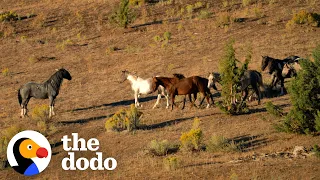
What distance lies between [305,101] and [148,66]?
638 inches

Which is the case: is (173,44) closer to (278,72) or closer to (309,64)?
(278,72)

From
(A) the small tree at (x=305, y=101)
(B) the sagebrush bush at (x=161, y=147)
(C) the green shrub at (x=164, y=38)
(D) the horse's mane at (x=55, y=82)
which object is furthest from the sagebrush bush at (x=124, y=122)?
(C) the green shrub at (x=164, y=38)

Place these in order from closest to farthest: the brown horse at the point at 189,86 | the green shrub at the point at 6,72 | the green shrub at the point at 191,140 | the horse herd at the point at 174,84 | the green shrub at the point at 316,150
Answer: the green shrub at the point at 316,150, the green shrub at the point at 191,140, the brown horse at the point at 189,86, the horse herd at the point at 174,84, the green shrub at the point at 6,72

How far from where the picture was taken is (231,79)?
767 inches

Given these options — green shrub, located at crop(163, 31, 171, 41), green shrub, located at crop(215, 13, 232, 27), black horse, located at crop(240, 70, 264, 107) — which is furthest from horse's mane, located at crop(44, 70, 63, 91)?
green shrub, located at crop(215, 13, 232, 27)

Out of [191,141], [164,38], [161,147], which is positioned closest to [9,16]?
[164,38]

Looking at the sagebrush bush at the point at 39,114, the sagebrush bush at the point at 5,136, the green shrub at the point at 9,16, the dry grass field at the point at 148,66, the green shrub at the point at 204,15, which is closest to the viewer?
the dry grass field at the point at 148,66

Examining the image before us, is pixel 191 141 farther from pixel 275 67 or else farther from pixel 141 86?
pixel 275 67

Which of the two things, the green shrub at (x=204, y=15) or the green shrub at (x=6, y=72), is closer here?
the green shrub at (x=6, y=72)

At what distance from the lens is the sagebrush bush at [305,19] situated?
36.6 metres

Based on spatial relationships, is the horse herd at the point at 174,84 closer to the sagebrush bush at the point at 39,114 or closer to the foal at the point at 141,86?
the foal at the point at 141,86

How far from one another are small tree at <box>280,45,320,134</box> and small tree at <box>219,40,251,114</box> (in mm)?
3015

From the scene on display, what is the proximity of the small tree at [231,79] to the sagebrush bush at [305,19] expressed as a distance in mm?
18904

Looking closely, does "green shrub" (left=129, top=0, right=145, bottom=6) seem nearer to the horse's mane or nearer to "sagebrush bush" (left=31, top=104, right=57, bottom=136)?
the horse's mane
